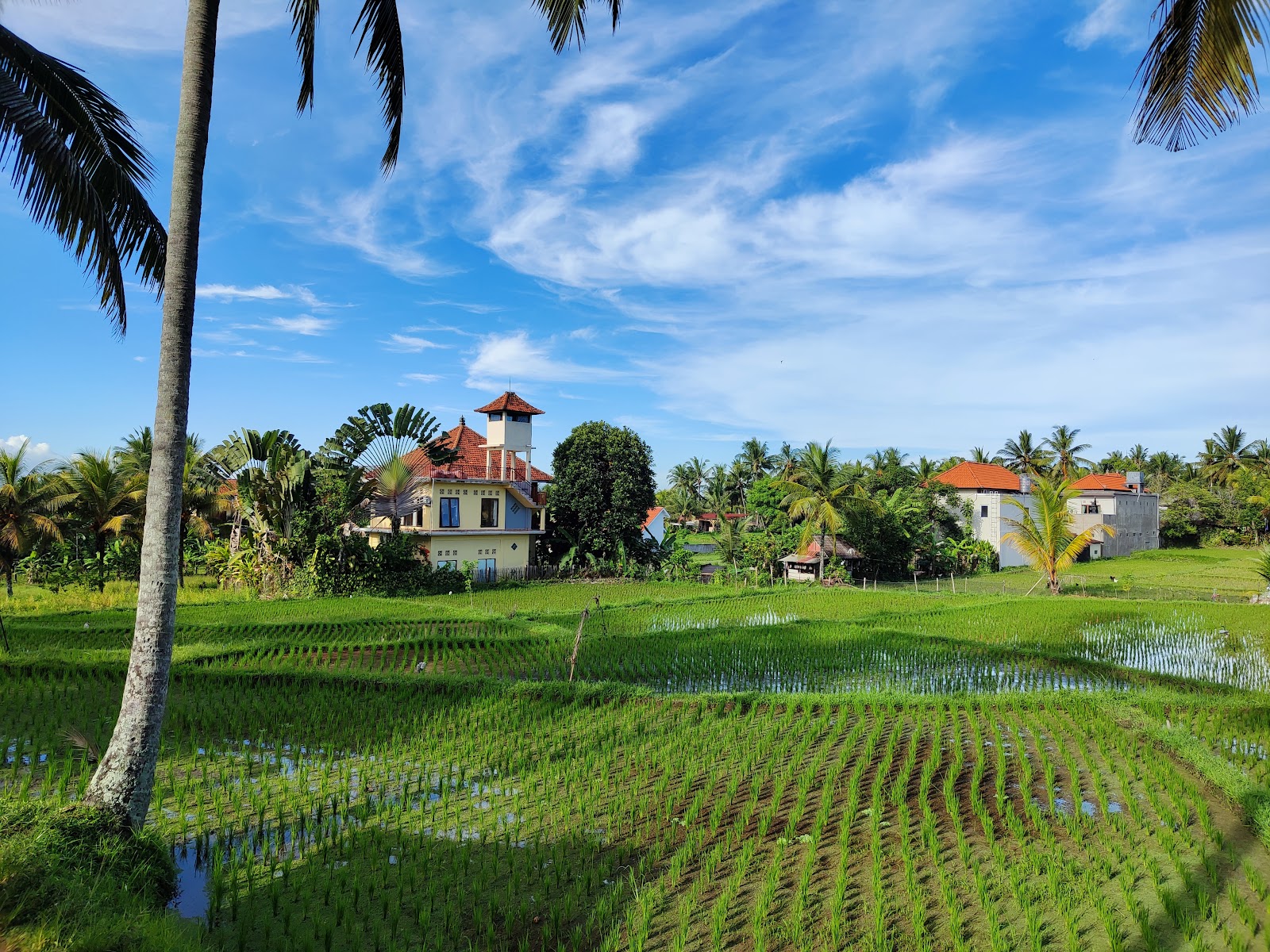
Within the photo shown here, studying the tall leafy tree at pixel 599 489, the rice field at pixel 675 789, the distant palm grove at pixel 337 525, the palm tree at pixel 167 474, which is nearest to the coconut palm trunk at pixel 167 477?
the palm tree at pixel 167 474

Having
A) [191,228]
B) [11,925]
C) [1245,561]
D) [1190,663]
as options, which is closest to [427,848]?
[11,925]

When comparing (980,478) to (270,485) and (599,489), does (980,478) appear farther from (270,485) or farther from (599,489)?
(270,485)

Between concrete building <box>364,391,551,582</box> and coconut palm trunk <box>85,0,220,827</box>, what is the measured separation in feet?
61.8

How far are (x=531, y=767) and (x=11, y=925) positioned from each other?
4.75 m

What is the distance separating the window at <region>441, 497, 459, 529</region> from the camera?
2605 cm

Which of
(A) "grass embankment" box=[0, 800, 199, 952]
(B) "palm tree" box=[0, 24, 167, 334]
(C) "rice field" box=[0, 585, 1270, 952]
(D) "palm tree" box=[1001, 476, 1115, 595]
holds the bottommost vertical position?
(C) "rice field" box=[0, 585, 1270, 952]

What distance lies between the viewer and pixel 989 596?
23781 millimetres

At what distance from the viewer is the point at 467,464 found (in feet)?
95.2

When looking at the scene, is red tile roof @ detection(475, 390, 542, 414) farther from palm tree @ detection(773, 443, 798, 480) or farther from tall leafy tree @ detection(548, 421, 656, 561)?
palm tree @ detection(773, 443, 798, 480)

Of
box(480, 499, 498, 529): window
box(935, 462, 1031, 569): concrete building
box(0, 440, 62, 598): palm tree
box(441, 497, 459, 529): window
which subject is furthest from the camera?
box(935, 462, 1031, 569): concrete building

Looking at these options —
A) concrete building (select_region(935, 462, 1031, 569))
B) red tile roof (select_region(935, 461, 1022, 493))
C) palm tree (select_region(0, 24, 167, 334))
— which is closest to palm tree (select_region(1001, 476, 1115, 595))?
concrete building (select_region(935, 462, 1031, 569))

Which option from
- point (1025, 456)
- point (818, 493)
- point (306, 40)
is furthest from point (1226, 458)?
point (306, 40)

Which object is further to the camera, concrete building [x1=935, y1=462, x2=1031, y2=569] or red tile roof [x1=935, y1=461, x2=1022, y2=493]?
red tile roof [x1=935, y1=461, x2=1022, y2=493]

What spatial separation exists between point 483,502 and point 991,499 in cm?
2833
